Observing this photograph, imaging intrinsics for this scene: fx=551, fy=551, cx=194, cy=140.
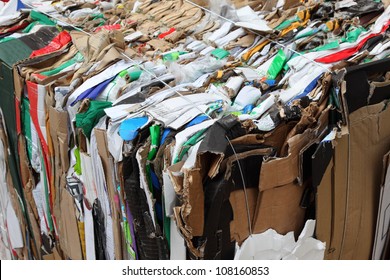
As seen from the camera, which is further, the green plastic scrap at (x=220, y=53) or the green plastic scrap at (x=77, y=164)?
the green plastic scrap at (x=220, y=53)

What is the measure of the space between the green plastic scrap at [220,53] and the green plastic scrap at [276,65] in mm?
212

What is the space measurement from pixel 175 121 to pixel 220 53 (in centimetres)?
57

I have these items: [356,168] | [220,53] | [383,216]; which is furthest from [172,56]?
[383,216]

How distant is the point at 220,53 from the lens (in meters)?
2.11

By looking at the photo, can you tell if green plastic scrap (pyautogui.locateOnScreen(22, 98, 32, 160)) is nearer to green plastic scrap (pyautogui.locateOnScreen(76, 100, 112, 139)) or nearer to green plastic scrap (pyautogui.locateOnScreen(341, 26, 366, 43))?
green plastic scrap (pyautogui.locateOnScreen(76, 100, 112, 139))

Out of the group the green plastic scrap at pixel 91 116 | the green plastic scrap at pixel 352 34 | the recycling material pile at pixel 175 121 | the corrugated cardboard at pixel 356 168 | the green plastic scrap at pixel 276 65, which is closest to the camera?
the recycling material pile at pixel 175 121

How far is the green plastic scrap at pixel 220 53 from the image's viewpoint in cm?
210

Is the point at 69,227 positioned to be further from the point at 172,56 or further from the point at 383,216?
the point at 383,216

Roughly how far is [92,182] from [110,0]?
1319mm

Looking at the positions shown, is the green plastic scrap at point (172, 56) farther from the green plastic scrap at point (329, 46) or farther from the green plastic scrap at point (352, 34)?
the green plastic scrap at point (352, 34)

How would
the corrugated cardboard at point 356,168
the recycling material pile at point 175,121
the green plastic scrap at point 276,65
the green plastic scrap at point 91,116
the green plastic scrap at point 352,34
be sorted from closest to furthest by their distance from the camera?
the recycling material pile at point 175,121, the corrugated cardboard at point 356,168, the green plastic scrap at point 91,116, the green plastic scrap at point 276,65, the green plastic scrap at point 352,34

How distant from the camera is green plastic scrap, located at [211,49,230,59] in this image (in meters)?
2.10

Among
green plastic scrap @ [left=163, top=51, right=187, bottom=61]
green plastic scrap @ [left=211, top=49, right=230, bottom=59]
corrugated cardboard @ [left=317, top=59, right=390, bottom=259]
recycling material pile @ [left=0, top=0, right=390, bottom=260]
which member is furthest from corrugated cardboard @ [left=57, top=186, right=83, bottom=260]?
corrugated cardboard @ [left=317, top=59, right=390, bottom=259]

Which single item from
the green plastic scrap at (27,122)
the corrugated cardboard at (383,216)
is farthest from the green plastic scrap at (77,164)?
the corrugated cardboard at (383,216)
